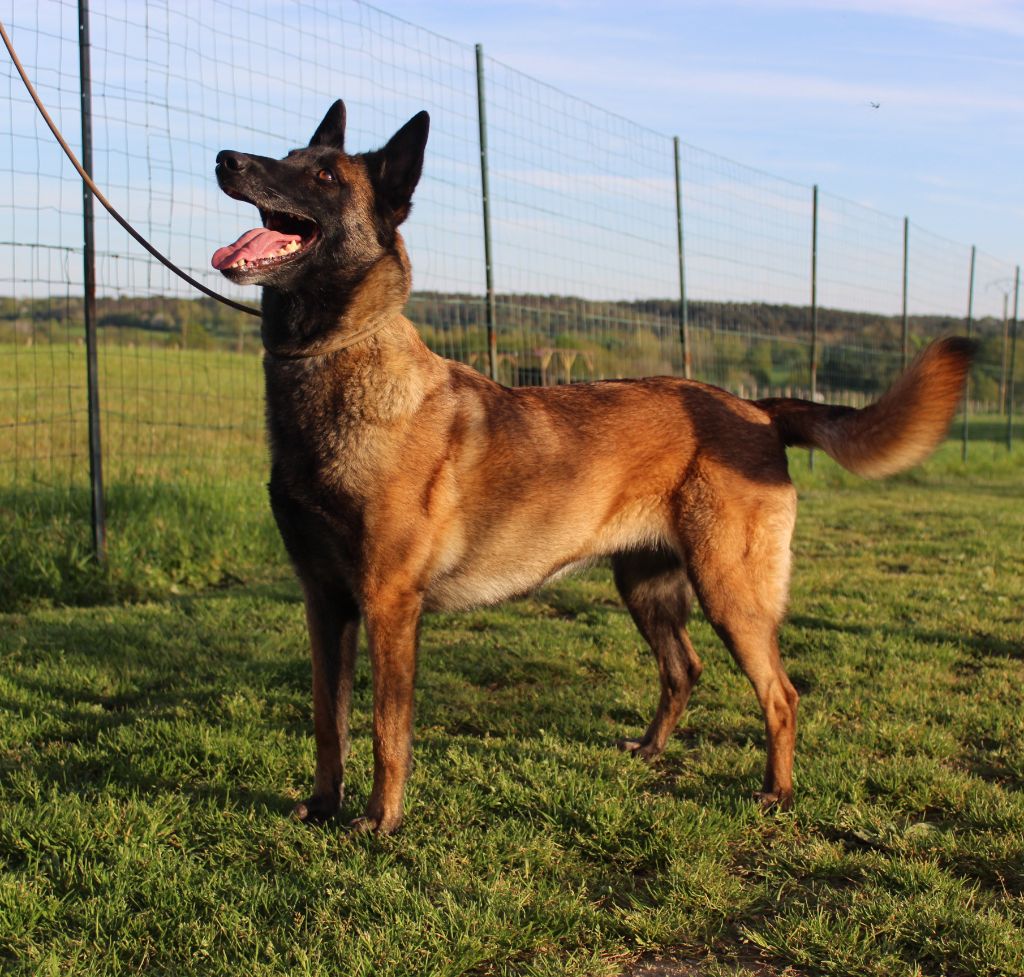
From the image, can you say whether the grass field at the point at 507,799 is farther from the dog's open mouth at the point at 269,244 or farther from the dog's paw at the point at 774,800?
the dog's open mouth at the point at 269,244

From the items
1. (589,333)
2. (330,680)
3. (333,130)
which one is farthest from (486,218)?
(330,680)

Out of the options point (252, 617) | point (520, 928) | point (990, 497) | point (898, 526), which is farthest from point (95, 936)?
point (990, 497)

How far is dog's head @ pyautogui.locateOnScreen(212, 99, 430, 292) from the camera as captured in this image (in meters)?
2.92

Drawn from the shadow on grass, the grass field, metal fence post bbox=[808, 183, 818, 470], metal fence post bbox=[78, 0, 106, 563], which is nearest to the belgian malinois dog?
the grass field

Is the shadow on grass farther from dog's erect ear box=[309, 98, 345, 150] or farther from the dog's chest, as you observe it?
dog's erect ear box=[309, 98, 345, 150]

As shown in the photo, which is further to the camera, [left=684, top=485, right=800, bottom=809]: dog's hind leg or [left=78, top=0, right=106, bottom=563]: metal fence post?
[left=78, top=0, right=106, bottom=563]: metal fence post

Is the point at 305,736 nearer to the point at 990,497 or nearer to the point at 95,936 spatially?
the point at 95,936

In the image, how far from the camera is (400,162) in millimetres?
3180

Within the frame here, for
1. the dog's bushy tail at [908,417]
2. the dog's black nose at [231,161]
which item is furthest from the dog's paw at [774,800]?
the dog's black nose at [231,161]

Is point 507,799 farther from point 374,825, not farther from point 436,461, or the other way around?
point 436,461

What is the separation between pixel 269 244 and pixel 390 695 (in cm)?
140

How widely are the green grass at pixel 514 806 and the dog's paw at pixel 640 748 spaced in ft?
0.18

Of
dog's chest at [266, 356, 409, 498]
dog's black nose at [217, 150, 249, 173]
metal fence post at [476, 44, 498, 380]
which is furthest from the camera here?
metal fence post at [476, 44, 498, 380]

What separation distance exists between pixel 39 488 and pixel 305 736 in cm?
393
